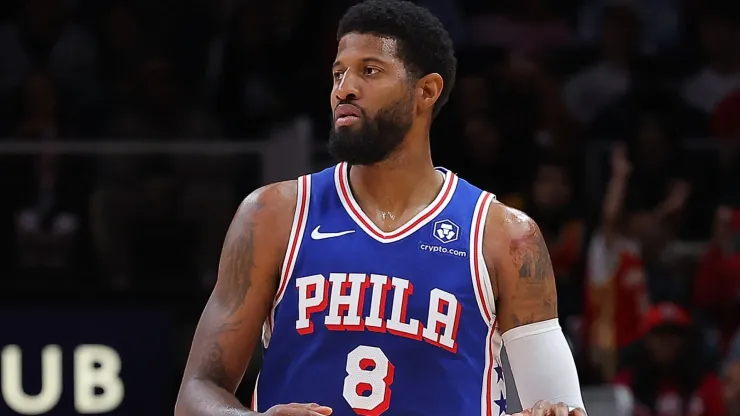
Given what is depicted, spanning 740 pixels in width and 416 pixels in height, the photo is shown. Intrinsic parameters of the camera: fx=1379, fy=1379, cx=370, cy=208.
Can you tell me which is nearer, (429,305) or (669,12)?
(429,305)

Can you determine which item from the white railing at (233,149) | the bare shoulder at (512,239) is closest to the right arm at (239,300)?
the bare shoulder at (512,239)

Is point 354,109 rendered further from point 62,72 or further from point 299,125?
point 62,72

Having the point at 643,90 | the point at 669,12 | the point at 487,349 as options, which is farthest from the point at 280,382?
the point at 669,12

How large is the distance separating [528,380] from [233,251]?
2.48 ft

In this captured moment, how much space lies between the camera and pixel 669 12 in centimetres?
959

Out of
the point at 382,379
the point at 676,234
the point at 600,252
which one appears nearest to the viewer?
the point at 382,379

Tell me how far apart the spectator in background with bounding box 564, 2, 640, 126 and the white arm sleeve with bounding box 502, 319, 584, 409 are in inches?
224

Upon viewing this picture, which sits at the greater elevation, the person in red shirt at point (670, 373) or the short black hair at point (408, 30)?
the short black hair at point (408, 30)

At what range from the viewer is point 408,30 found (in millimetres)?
3260

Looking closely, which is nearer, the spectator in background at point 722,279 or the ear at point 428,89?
the ear at point 428,89

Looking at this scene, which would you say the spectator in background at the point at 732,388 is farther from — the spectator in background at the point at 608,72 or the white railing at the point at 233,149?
the spectator in background at the point at 608,72

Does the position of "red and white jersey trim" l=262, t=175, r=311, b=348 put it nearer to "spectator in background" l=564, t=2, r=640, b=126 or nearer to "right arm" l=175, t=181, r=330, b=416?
"right arm" l=175, t=181, r=330, b=416

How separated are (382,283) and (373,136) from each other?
348 mm

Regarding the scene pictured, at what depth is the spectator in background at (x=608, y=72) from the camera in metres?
8.82
